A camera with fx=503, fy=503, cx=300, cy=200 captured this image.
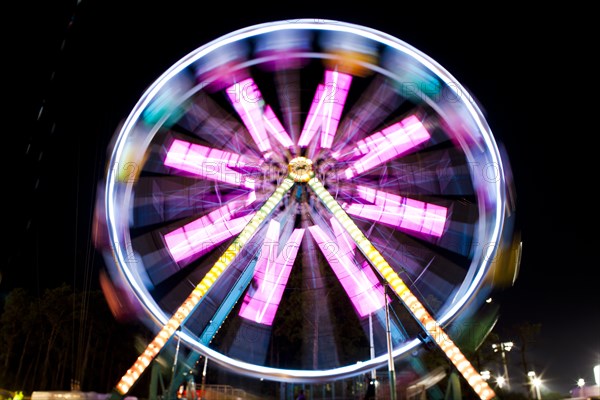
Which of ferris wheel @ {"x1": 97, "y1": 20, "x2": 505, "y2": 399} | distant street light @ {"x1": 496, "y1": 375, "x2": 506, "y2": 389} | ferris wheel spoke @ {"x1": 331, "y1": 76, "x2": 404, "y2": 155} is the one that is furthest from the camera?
distant street light @ {"x1": 496, "y1": 375, "x2": 506, "y2": 389}

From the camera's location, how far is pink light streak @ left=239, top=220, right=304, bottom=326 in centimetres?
1080

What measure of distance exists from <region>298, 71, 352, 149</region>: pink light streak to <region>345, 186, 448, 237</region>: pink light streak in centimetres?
168

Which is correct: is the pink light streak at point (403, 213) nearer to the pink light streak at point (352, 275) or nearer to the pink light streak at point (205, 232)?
the pink light streak at point (352, 275)

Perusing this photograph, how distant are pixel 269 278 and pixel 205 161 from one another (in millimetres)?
3017

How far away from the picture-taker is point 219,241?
1141 centimetres

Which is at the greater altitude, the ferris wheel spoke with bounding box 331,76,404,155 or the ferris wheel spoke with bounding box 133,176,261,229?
the ferris wheel spoke with bounding box 331,76,404,155

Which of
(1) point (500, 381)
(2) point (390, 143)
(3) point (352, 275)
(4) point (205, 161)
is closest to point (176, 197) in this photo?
(4) point (205, 161)

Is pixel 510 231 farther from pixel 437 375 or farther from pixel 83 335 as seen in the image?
pixel 83 335

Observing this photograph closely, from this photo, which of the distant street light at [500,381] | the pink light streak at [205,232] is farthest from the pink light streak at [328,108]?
the distant street light at [500,381]

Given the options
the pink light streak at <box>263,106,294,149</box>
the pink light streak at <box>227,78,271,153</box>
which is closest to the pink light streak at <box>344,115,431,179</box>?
the pink light streak at <box>263,106,294,149</box>

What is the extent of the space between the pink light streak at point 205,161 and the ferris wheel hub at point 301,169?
3.80 ft

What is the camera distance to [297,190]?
12.4 meters

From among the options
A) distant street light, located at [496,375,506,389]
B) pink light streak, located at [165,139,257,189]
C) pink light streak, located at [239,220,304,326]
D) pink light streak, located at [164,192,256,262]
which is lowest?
distant street light, located at [496,375,506,389]

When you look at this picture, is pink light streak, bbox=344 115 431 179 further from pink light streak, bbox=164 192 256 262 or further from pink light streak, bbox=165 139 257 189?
pink light streak, bbox=164 192 256 262
